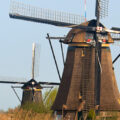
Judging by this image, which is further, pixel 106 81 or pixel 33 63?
pixel 33 63

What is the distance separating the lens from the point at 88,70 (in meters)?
45.4

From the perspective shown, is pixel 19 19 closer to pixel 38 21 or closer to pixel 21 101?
pixel 38 21

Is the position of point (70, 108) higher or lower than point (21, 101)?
lower

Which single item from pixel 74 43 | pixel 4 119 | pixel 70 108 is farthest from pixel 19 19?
pixel 4 119

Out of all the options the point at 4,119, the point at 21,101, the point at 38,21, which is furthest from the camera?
the point at 21,101

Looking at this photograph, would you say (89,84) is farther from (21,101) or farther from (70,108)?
(21,101)

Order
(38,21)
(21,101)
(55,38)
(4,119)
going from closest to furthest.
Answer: (4,119) < (38,21) < (55,38) < (21,101)

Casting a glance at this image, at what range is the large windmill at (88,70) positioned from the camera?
45031mm

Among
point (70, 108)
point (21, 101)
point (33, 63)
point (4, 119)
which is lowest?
point (4, 119)

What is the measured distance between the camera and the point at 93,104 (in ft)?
147

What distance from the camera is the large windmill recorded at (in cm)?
4503

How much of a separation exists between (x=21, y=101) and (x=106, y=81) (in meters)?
18.9

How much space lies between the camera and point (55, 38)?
Result: 48.8m

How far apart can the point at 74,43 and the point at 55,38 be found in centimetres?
343
